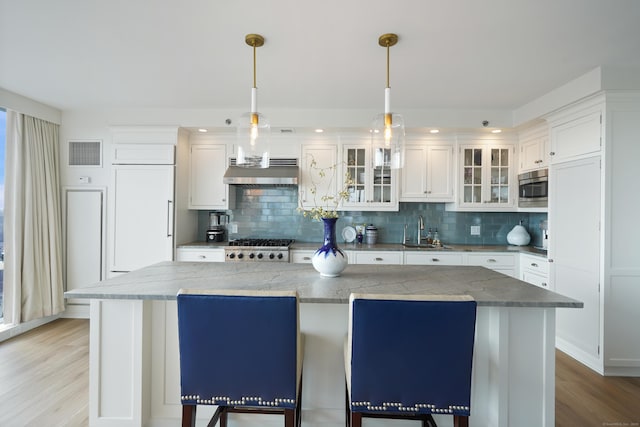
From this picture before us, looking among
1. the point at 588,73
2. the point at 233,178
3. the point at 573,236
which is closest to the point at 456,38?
the point at 588,73

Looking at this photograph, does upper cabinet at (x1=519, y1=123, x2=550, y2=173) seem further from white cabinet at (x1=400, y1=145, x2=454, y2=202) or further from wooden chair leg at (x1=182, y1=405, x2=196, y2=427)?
wooden chair leg at (x1=182, y1=405, x2=196, y2=427)

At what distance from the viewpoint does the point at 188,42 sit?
7.23ft

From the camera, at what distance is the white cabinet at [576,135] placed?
8.77 ft

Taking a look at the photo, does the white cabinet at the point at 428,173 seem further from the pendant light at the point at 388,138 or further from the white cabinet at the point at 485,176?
the pendant light at the point at 388,138

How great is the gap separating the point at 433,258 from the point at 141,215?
3.60m

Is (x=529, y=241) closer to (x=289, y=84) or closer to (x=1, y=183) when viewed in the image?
(x=289, y=84)

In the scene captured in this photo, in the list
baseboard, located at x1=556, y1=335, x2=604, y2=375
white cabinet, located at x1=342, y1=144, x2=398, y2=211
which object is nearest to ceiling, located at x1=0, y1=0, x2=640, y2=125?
white cabinet, located at x1=342, y1=144, x2=398, y2=211

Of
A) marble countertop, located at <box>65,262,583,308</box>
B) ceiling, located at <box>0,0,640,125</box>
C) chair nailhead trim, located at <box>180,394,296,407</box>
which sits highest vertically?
ceiling, located at <box>0,0,640,125</box>

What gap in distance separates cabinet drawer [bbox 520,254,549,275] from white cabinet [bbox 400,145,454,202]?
1085 millimetres

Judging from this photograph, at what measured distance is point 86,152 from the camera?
384cm

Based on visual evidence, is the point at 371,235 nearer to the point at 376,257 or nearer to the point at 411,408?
the point at 376,257

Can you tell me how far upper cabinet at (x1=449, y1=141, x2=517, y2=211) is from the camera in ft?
12.8

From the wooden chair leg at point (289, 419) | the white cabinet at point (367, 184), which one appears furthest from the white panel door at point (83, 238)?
the wooden chair leg at point (289, 419)

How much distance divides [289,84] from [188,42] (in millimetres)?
982
